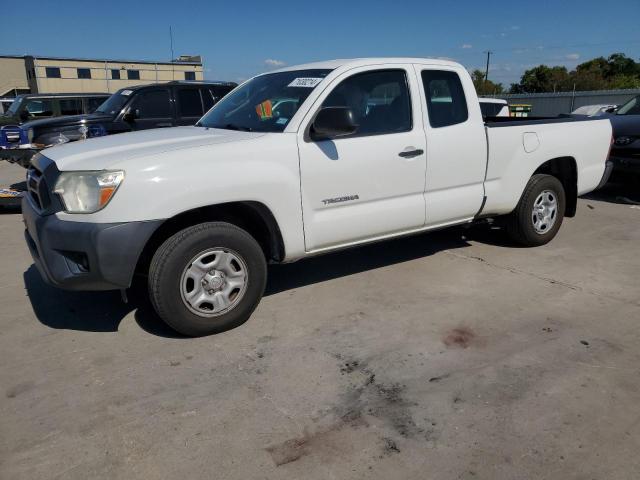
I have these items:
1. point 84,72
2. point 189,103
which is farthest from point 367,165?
point 84,72

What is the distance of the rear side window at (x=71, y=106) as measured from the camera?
1369cm

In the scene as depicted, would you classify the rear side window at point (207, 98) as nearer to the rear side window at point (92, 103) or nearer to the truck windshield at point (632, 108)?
the rear side window at point (92, 103)

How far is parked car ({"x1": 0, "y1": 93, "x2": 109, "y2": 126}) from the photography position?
13.6 m

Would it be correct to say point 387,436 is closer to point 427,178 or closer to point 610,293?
point 427,178

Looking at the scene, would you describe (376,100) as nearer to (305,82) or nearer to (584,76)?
(305,82)

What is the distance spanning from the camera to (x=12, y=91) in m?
59.1

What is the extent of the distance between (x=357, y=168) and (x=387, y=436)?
204 cm

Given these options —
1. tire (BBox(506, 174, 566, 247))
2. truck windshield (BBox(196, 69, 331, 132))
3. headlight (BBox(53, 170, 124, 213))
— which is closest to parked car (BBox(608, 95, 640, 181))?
tire (BBox(506, 174, 566, 247))

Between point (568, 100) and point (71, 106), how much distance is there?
25.2 meters

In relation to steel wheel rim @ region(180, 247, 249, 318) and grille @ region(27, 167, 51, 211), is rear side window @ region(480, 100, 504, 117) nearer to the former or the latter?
steel wheel rim @ region(180, 247, 249, 318)

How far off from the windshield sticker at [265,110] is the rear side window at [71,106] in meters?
11.2

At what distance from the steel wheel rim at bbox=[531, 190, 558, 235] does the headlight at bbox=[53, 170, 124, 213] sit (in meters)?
4.08

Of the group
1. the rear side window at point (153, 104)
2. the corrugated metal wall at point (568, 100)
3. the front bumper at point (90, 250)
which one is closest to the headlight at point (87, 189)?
the front bumper at point (90, 250)

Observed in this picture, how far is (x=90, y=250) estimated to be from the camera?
10.5ft
